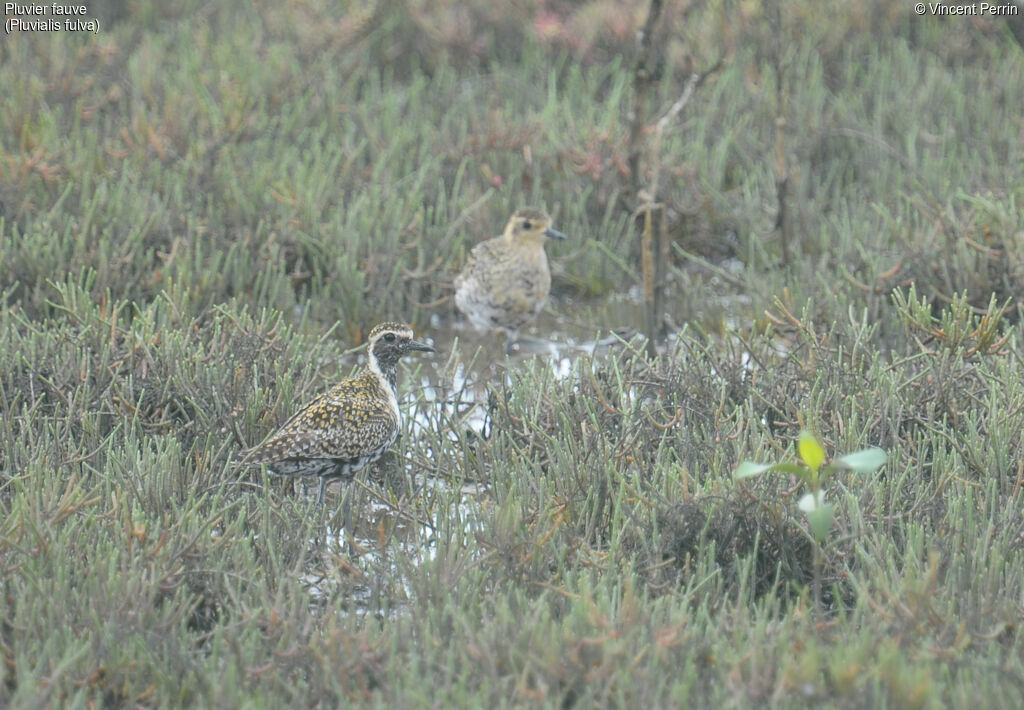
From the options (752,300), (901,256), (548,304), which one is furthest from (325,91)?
(901,256)

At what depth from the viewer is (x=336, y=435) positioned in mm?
4941

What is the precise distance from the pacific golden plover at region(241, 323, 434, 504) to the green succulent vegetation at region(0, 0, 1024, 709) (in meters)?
0.15

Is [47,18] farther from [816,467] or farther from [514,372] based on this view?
[816,467]

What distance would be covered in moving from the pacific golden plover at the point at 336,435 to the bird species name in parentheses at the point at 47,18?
21.5 feet

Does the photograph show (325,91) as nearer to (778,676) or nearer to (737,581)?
(737,581)

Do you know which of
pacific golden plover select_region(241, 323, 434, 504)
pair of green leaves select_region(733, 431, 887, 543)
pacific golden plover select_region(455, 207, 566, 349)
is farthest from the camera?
pacific golden plover select_region(455, 207, 566, 349)

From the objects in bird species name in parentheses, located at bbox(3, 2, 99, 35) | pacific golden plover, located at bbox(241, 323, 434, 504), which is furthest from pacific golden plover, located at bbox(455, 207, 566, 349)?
bird species name in parentheses, located at bbox(3, 2, 99, 35)

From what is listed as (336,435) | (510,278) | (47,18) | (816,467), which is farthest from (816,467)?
(47,18)

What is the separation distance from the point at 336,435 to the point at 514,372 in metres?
1.26

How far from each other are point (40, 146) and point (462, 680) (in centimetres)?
587

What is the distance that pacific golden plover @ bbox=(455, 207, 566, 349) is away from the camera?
273 inches

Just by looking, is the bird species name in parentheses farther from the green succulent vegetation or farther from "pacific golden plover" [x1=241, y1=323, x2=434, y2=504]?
"pacific golden plover" [x1=241, y1=323, x2=434, y2=504]

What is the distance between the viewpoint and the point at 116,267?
6996 mm

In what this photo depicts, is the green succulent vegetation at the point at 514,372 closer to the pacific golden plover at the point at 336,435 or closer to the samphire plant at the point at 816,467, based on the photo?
the samphire plant at the point at 816,467
